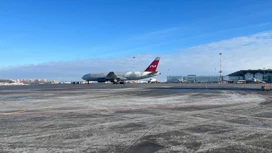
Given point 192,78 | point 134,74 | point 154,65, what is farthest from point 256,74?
point 134,74

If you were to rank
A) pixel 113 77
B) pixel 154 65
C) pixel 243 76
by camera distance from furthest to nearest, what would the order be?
pixel 243 76, pixel 113 77, pixel 154 65

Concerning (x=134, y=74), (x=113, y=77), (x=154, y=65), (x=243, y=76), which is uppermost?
(x=154, y=65)

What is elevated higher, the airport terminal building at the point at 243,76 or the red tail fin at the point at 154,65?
the red tail fin at the point at 154,65

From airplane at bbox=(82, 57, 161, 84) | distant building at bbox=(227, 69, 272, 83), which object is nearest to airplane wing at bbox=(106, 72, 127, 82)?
airplane at bbox=(82, 57, 161, 84)

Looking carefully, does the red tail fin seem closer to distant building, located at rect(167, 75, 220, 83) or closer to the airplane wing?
the airplane wing

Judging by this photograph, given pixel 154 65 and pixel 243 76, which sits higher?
pixel 154 65

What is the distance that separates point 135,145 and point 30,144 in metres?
2.36

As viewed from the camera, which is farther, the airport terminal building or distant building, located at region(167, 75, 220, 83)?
distant building, located at region(167, 75, 220, 83)

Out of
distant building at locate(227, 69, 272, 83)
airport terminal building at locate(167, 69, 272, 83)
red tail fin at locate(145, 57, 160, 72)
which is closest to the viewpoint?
red tail fin at locate(145, 57, 160, 72)

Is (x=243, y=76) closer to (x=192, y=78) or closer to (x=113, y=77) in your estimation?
(x=192, y=78)

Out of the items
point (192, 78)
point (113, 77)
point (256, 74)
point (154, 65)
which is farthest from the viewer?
point (192, 78)

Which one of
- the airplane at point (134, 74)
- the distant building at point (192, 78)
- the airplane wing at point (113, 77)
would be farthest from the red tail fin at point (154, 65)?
the distant building at point (192, 78)

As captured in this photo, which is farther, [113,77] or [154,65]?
[113,77]

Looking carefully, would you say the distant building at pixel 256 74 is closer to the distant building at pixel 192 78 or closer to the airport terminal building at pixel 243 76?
the airport terminal building at pixel 243 76
